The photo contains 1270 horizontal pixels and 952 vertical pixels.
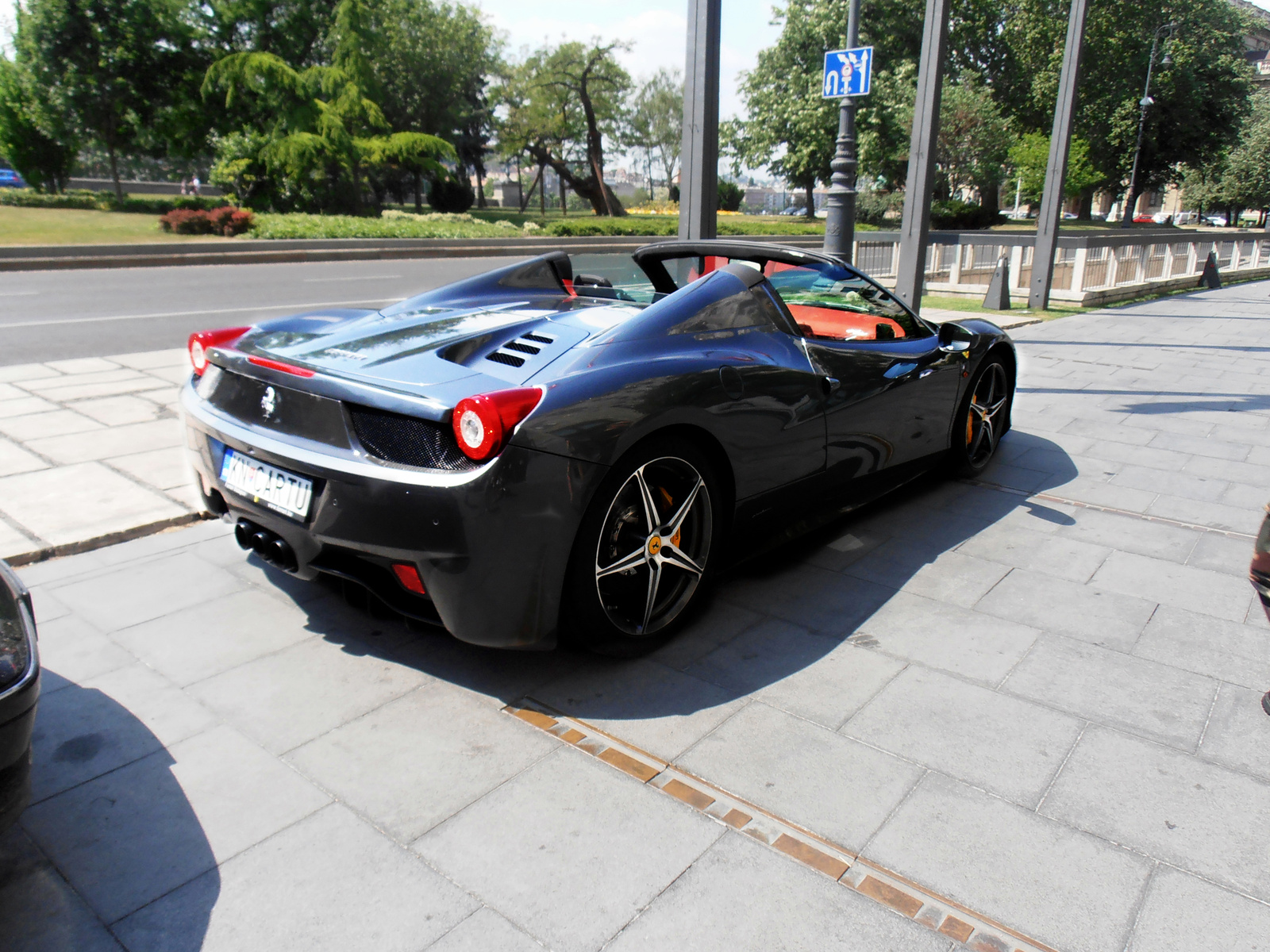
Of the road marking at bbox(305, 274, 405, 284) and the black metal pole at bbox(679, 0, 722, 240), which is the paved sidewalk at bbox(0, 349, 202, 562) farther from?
the road marking at bbox(305, 274, 405, 284)

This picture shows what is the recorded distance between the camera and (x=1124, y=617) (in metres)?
3.64

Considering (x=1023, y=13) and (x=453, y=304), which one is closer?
(x=453, y=304)

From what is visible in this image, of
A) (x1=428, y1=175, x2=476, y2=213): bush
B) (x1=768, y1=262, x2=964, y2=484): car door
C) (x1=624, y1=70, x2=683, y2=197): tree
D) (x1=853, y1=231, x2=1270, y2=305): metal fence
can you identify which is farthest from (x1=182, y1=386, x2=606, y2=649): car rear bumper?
(x1=624, y1=70, x2=683, y2=197): tree

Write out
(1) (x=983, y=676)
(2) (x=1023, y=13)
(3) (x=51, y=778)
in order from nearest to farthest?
1. (3) (x=51, y=778)
2. (1) (x=983, y=676)
3. (2) (x=1023, y=13)

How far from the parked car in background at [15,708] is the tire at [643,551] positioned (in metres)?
1.39

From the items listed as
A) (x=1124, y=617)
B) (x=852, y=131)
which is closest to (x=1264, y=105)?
(x=852, y=131)

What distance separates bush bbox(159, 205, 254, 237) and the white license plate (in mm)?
24257

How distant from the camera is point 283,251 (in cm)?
2131

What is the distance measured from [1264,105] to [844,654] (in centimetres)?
6801

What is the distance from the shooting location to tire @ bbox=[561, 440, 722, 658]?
2826 millimetres

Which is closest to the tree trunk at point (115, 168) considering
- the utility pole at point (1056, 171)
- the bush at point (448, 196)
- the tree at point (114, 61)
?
the tree at point (114, 61)

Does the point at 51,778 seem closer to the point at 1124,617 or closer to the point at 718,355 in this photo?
the point at 718,355

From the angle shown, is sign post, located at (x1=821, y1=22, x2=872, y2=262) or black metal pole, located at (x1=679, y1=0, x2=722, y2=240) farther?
sign post, located at (x1=821, y1=22, x2=872, y2=262)

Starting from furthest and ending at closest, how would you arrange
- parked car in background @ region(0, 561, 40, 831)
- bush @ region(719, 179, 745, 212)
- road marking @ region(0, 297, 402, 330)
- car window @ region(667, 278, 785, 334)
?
bush @ region(719, 179, 745, 212), road marking @ region(0, 297, 402, 330), car window @ region(667, 278, 785, 334), parked car in background @ region(0, 561, 40, 831)
